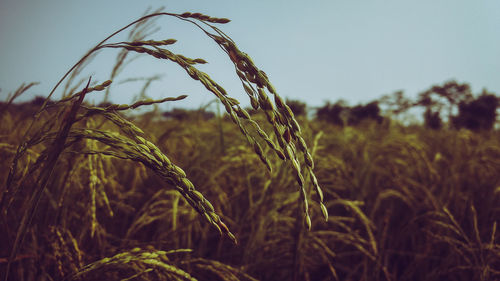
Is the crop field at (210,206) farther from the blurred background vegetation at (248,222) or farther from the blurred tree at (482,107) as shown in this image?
the blurred tree at (482,107)

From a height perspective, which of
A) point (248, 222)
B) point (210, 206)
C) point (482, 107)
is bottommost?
point (248, 222)

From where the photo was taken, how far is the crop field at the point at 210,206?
0.52 meters

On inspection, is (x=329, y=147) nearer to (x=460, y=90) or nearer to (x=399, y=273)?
(x=399, y=273)

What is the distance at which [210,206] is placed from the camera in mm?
498

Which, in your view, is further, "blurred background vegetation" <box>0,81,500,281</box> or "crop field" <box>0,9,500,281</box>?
"blurred background vegetation" <box>0,81,500,281</box>

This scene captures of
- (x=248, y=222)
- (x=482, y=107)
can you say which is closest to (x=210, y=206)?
(x=248, y=222)

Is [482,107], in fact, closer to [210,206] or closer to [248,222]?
[248,222]

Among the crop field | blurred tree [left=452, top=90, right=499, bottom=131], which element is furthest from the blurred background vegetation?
blurred tree [left=452, top=90, right=499, bottom=131]

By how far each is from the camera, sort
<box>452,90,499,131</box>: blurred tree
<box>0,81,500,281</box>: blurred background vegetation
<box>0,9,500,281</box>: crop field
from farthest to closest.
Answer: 1. <box>452,90,499,131</box>: blurred tree
2. <box>0,81,500,281</box>: blurred background vegetation
3. <box>0,9,500,281</box>: crop field

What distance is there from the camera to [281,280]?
1.60 m

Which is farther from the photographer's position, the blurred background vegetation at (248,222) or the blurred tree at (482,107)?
the blurred tree at (482,107)

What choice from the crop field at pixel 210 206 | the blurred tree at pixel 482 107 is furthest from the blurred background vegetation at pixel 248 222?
the blurred tree at pixel 482 107

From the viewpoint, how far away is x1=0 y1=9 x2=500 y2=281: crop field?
515 millimetres

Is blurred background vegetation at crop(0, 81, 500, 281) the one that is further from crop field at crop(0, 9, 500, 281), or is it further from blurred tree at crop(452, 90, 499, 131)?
blurred tree at crop(452, 90, 499, 131)
